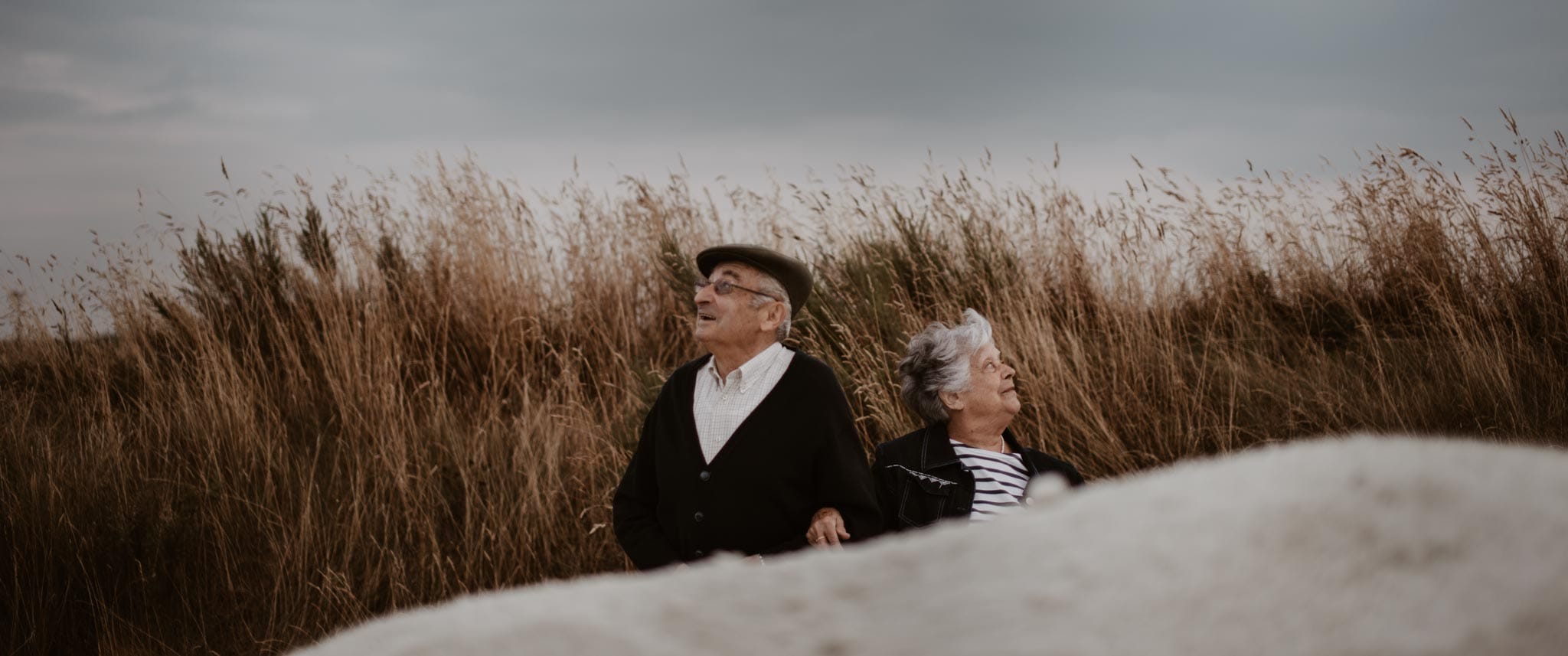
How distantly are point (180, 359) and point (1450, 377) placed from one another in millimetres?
6390

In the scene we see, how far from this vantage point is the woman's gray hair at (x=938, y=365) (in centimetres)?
298

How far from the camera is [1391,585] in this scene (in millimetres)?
363

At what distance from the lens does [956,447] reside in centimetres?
300

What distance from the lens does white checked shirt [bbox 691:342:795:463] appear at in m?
2.54

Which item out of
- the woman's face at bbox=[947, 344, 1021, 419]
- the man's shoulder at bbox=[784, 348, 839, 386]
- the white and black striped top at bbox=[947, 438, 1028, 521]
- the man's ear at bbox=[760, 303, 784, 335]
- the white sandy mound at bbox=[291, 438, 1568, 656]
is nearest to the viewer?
the white sandy mound at bbox=[291, 438, 1568, 656]

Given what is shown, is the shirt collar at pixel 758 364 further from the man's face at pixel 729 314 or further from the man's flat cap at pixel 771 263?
the man's flat cap at pixel 771 263

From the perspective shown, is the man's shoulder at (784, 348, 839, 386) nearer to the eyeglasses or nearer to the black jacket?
the eyeglasses

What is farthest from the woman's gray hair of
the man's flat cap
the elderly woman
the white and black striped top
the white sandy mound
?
the white sandy mound

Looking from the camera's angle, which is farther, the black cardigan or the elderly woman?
the elderly woman

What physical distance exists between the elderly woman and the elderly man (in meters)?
0.38

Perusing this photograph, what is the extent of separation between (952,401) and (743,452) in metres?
0.77

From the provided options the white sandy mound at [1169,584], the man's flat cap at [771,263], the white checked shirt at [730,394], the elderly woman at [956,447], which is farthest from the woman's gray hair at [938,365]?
the white sandy mound at [1169,584]

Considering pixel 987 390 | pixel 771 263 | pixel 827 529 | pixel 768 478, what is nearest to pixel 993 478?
pixel 987 390

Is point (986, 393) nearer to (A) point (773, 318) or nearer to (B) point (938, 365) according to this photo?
(B) point (938, 365)
